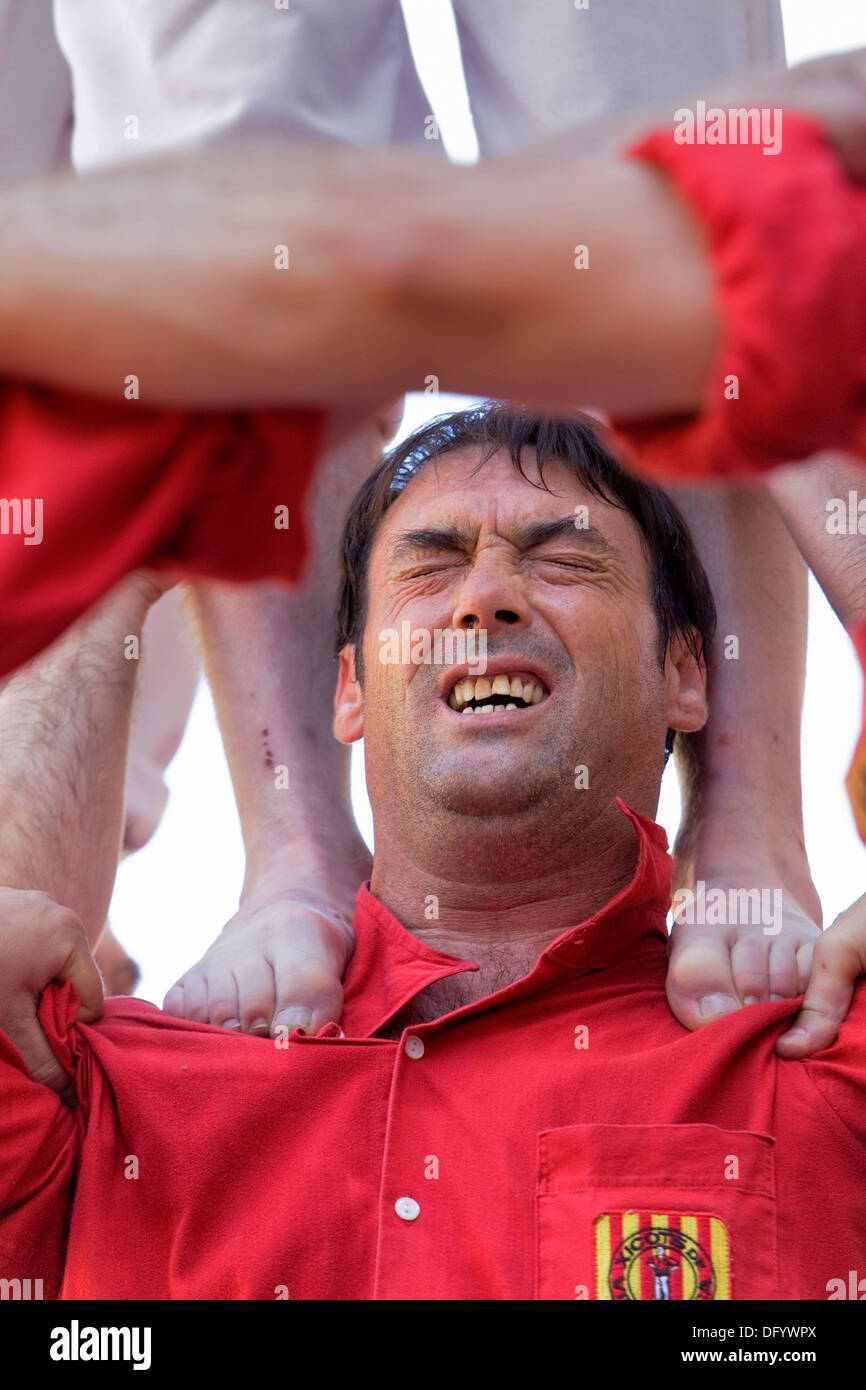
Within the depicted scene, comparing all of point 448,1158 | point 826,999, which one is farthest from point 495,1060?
point 826,999

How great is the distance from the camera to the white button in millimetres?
1597

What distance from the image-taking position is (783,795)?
2189 mm

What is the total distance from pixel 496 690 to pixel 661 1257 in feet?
2.36

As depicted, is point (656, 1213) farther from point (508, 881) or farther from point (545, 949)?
point (508, 881)

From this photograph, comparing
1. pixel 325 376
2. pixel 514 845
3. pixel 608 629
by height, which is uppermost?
Answer: pixel 608 629

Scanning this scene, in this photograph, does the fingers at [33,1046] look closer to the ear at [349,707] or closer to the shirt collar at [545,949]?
the shirt collar at [545,949]

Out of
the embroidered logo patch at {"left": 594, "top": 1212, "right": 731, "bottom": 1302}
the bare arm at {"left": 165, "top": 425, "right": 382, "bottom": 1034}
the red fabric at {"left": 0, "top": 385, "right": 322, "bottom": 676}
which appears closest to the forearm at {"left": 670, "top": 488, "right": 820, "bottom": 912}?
the bare arm at {"left": 165, "top": 425, "right": 382, "bottom": 1034}

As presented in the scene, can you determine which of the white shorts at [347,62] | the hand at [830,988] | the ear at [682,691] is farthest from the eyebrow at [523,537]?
the hand at [830,988]

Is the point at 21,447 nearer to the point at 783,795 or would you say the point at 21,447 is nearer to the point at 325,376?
the point at 325,376

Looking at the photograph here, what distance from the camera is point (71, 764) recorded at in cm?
206

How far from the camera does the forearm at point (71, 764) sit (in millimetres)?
1968

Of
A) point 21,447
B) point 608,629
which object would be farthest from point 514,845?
point 21,447

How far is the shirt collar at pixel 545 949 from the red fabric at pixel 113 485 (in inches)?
39.9
